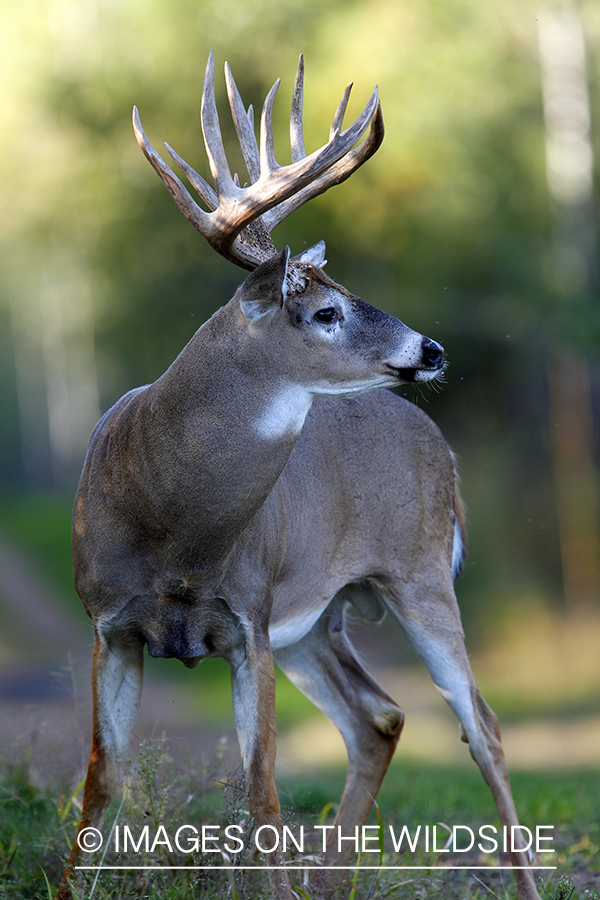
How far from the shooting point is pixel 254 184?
12.2 ft

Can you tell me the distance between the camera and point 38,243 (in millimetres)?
23266

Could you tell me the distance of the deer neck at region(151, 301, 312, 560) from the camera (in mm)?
3641

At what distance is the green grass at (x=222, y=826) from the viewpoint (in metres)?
3.66

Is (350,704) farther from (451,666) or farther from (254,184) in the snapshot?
(254,184)

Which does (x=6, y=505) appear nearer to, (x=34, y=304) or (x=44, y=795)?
(x=34, y=304)

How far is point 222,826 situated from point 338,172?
238cm

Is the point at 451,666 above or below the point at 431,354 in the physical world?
below

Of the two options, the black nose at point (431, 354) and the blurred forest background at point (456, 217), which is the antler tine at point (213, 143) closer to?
the black nose at point (431, 354)

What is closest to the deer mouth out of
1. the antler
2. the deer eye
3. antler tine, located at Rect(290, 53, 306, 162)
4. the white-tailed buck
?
the white-tailed buck

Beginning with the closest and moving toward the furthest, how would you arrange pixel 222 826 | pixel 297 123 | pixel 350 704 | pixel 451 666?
pixel 222 826, pixel 297 123, pixel 451 666, pixel 350 704

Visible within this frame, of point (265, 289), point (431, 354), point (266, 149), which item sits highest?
point (266, 149)

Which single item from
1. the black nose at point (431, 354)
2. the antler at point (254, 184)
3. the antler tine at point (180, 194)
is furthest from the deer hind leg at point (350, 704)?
the antler tine at point (180, 194)

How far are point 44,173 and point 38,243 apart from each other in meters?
3.94

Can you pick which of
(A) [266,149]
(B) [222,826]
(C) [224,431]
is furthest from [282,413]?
(B) [222,826]
